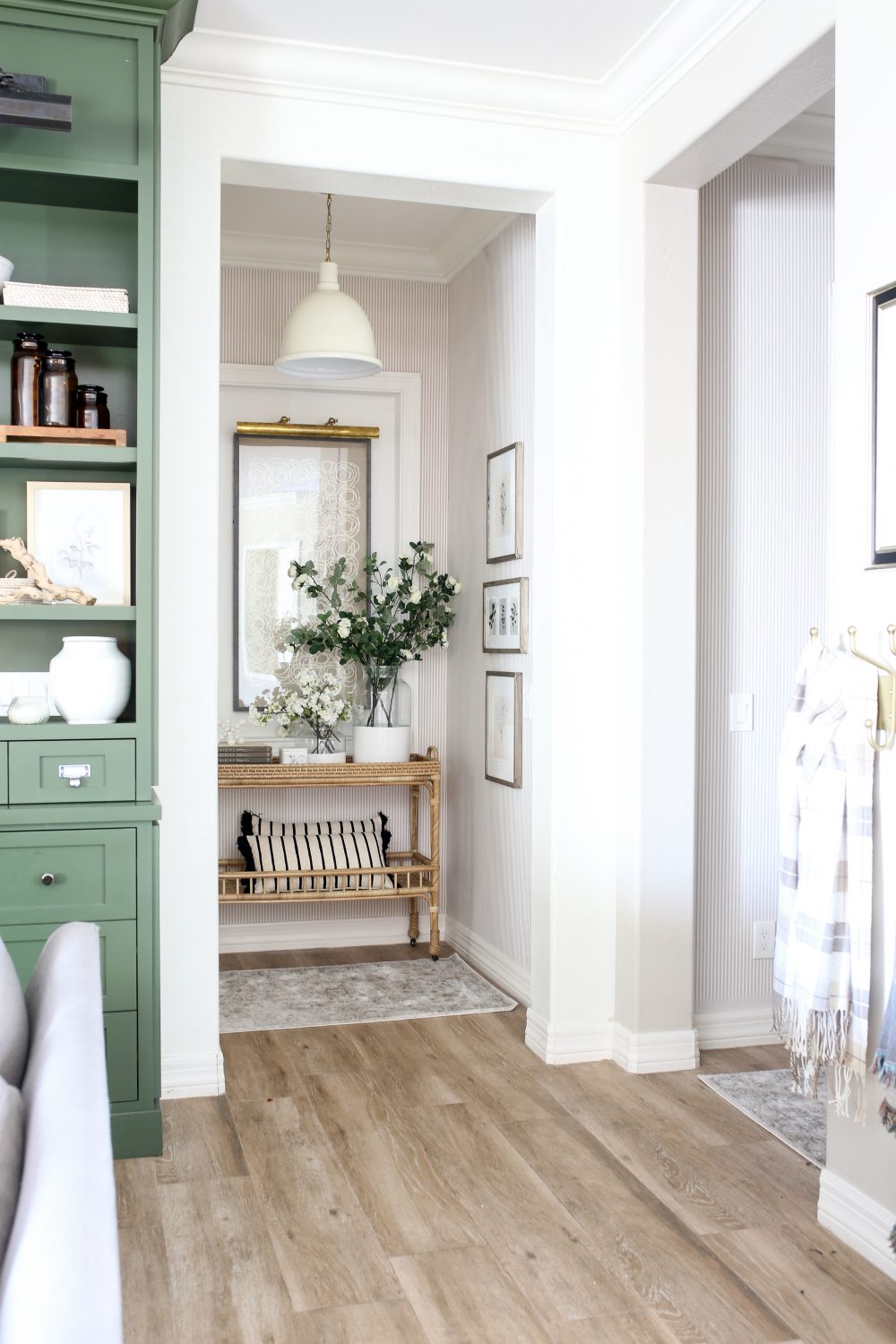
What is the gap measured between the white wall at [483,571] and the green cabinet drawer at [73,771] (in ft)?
5.22

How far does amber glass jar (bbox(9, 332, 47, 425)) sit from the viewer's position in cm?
301

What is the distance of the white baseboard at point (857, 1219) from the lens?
2.37 meters

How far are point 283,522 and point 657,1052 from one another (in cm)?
260

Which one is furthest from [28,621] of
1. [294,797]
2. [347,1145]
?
[294,797]

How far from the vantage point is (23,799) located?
2.86 meters

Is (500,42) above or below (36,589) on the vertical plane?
above

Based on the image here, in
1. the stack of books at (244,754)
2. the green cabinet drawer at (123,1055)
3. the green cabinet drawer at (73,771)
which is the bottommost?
the green cabinet drawer at (123,1055)

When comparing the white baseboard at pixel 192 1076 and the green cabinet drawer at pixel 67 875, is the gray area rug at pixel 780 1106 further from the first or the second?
the green cabinet drawer at pixel 67 875

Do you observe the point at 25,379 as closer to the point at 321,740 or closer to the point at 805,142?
the point at 321,740

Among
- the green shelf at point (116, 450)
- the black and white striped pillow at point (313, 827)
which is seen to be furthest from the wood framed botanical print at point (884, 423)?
the black and white striped pillow at point (313, 827)

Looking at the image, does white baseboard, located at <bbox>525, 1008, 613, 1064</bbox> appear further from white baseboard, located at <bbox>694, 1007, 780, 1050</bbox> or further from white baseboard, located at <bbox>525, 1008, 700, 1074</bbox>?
white baseboard, located at <bbox>694, 1007, 780, 1050</bbox>

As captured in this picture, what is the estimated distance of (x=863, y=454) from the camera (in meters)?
2.43

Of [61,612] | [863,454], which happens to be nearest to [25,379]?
[61,612]

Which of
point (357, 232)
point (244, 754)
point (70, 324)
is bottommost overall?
point (244, 754)
